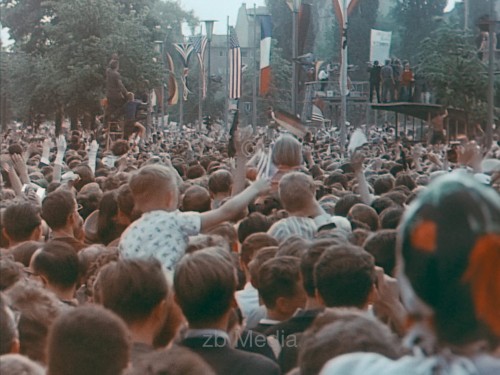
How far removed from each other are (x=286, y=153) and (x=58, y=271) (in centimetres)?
337

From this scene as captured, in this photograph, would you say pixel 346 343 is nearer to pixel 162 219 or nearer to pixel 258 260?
pixel 258 260

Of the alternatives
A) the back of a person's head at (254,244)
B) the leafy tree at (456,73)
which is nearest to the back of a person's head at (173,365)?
the back of a person's head at (254,244)

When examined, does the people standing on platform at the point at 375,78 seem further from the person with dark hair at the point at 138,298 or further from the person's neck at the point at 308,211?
the person with dark hair at the point at 138,298

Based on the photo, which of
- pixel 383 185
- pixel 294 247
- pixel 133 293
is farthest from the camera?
pixel 383 185

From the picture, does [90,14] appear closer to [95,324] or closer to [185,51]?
[185,51]

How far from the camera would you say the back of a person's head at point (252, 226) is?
746 centimetres

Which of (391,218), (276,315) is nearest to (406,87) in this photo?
(391,218)

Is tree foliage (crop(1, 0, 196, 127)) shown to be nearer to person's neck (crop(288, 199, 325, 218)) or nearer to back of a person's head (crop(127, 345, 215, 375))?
person's neck (crop(288, 199, 325, 218))

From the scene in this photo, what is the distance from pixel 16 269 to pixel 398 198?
461cm

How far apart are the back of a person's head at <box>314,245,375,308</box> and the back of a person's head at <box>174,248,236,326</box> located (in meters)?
0.48

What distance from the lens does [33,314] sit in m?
4.46

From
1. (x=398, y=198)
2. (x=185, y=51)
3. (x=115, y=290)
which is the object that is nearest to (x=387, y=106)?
(x=185, y=51)

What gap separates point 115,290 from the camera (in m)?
4.41

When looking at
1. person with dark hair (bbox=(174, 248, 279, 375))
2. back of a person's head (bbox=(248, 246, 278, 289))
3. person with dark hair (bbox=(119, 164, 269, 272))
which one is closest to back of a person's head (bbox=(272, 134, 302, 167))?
person with dark hair (bbox=(119, 164, 269, 272))
